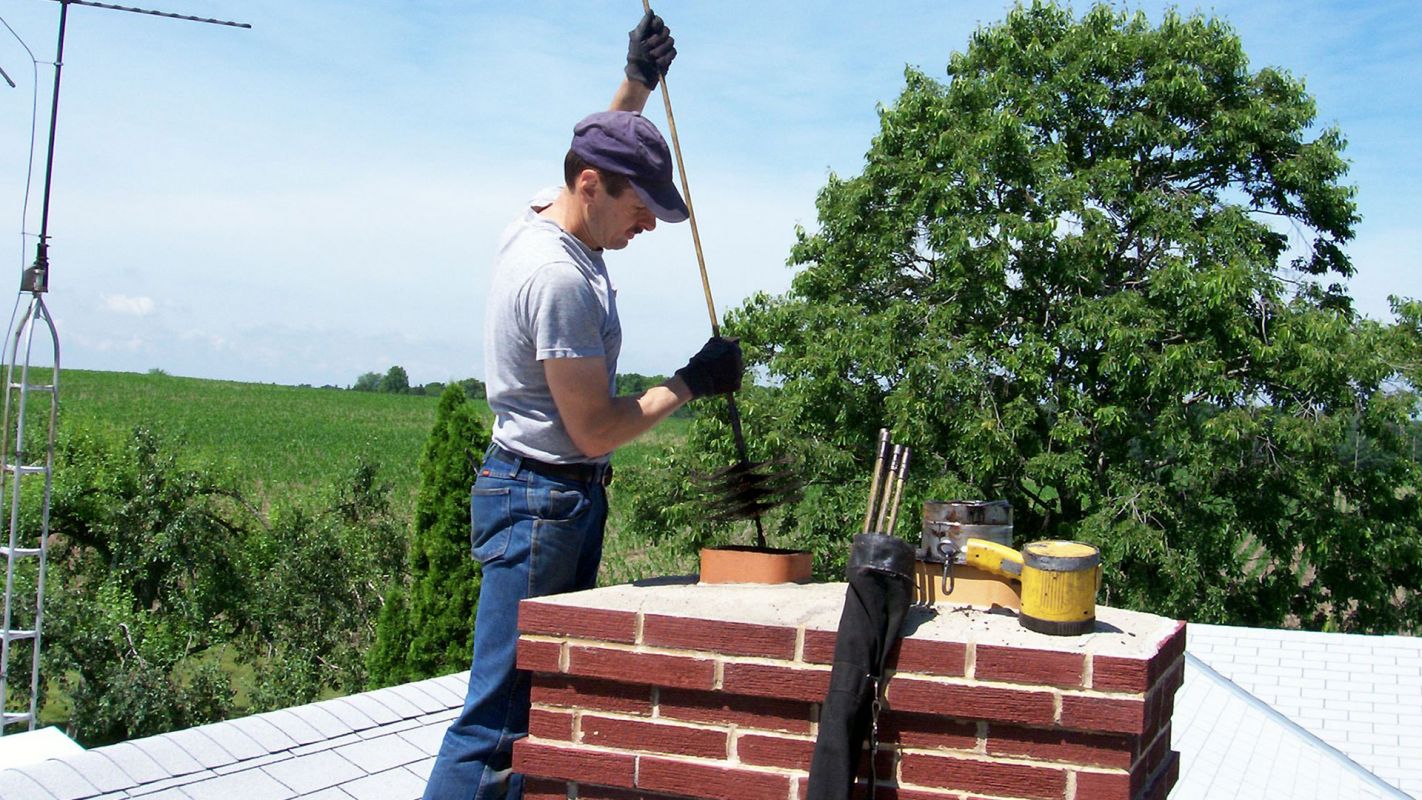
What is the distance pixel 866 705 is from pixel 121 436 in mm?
16884

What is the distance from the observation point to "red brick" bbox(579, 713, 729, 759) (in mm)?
2213

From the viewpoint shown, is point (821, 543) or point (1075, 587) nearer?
point (1075, 587)

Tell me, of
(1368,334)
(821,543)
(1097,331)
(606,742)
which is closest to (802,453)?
(821,543)

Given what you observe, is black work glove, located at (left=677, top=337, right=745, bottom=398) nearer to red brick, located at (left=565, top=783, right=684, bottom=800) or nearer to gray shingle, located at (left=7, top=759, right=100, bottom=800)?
red brick, located at (left=565, top=783, right=684, bottom=800)

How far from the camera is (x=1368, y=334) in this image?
15.8 m

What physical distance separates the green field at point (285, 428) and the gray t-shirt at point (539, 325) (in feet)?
49.3

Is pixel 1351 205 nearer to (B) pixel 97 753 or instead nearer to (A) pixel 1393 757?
(A) pixel 1393 757

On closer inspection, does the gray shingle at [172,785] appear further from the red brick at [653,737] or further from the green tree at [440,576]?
the green tree at [440,576]

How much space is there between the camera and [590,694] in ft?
7.55

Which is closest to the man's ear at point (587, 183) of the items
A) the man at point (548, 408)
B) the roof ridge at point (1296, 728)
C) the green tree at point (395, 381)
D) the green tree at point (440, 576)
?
the man at point (548, 408)

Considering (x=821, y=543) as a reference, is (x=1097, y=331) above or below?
above

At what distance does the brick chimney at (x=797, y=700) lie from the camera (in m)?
2.04

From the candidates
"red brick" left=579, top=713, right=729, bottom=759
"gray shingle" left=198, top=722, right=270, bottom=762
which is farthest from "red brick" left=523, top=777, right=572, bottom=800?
"gray shingle" left=198, top=722, right=270, bottom=762

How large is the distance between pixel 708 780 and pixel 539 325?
0.95m
